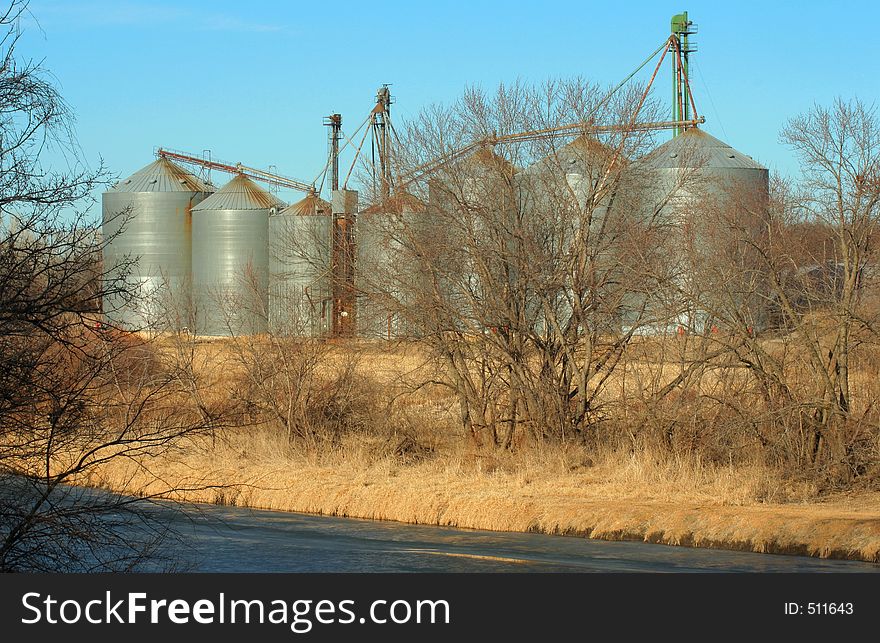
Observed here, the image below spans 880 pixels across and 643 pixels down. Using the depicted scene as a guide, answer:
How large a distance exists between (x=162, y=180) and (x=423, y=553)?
41804mm

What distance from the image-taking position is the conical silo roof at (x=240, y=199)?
53469 mm

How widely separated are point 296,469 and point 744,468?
10.4 meters

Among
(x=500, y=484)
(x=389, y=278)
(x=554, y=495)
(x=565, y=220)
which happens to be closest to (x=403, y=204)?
(x=389, y=278)

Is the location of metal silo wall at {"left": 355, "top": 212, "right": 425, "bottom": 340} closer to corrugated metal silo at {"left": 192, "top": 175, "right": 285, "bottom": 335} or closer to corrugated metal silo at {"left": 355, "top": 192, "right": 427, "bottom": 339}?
corrugated metal silo at {"left": 355, "top": 192, "right": 427, "bottom": 339}

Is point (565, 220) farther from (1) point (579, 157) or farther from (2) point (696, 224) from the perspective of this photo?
(2) point (696, 224)

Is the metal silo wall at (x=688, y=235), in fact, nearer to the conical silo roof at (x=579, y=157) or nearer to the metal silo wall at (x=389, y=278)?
the conical silo roof at (x=579, y=157)

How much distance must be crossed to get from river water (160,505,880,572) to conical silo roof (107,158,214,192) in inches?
1453

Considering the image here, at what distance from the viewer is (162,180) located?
5569cm

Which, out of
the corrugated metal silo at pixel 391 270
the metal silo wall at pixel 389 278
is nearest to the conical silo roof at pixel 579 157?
the corrugated metal silo at pixel 391 270
